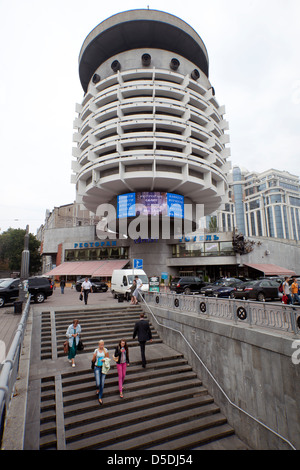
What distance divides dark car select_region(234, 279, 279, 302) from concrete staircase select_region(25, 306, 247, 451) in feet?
21.3

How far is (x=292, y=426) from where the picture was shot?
→ 5.85m

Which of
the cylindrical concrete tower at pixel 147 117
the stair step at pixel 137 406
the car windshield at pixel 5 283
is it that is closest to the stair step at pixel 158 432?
the stair step at pixel 137 406

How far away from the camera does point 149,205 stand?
107ft

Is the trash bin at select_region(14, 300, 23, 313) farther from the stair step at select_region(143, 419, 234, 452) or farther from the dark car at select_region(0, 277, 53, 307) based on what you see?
the stair step at select_region(143, 419, 234, 452)

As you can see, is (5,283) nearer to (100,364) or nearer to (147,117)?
(100,364)

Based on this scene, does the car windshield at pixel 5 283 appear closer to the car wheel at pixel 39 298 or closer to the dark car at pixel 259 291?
the car wheel at pixel 39 298

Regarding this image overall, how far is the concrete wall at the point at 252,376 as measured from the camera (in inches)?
236

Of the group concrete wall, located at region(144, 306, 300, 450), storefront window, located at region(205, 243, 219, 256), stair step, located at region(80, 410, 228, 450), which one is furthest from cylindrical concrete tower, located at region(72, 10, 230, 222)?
stair step, located at region(80, 410, 228, 450)

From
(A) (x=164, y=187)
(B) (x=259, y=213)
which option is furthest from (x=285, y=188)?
(A) (x=164, y=187)

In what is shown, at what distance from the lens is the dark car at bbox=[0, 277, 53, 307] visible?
55.1 ft

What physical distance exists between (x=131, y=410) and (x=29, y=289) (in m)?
14.0

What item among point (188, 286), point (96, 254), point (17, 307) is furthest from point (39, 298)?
point (96, 254)
